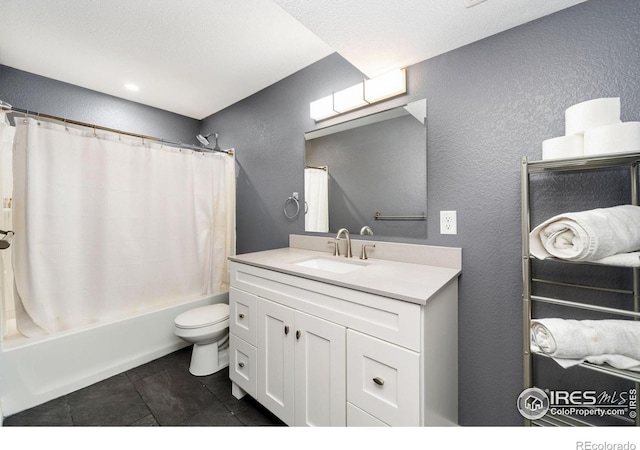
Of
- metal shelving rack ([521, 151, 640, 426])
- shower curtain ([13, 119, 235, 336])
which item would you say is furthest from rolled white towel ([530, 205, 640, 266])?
shower curtain ([13, 119, 235, 336])

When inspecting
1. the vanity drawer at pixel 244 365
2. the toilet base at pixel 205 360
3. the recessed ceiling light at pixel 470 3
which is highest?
the recessed ceiling light at pixel 470 3

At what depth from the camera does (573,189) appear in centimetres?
113

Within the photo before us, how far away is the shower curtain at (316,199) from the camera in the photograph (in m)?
1.96

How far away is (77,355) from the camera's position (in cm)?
174

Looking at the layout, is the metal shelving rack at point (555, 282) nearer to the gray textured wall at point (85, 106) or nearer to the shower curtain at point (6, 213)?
the shower curtain at point (6, 213)

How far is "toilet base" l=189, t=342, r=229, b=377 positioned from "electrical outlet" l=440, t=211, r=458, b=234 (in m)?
1.80

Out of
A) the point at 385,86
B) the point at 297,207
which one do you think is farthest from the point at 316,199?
the point at 385,86

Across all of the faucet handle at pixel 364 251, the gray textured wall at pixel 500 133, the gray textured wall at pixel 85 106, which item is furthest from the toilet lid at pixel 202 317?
the gray textured wall at pixel 85 106

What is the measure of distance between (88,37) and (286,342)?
2.27 meters

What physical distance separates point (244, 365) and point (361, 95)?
1842 mm

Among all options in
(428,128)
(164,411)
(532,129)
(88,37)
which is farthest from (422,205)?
(88,37)

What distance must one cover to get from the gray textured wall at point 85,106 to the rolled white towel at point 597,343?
3489 millimetres

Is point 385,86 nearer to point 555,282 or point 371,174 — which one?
point 371,174
